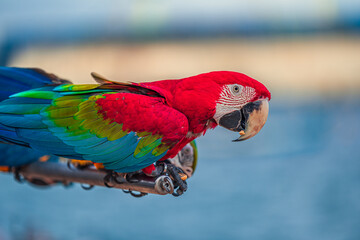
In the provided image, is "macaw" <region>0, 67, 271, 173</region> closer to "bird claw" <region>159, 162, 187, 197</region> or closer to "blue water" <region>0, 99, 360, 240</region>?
"bird claw" <region>159, 162, 187, 197</region>

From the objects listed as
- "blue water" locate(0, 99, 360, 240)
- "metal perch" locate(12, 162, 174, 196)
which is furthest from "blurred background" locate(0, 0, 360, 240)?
"metal perch" locate(12, 162, 174, 196)

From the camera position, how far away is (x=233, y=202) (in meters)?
3.97

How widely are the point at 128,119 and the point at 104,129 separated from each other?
0.18ft

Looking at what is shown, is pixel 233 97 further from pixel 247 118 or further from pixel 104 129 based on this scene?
pixel 104 129

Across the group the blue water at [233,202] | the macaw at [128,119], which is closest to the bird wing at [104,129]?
the macaw at [128,119]

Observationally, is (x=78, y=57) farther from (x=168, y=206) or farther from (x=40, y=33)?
(x=168, y=206)

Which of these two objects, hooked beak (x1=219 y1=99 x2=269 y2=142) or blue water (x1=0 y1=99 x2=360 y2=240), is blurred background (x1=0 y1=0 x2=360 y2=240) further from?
hooked beak (x1=219 y1=99 x2=269 y2=142)

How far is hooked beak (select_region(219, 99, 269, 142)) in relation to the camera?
2.64ft

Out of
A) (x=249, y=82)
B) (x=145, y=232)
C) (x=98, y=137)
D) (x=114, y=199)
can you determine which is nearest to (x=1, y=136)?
(x=98, y=137)

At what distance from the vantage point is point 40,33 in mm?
A: 6293

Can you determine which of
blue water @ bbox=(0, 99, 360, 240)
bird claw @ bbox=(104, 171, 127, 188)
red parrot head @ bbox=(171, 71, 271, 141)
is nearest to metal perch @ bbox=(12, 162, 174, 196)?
bird claw @ bbox=(104, 171, 127, 188)

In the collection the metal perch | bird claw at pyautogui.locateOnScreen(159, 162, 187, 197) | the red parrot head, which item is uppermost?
the red parrot head

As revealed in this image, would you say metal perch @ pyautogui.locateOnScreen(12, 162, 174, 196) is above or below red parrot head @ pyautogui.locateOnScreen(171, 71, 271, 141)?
below

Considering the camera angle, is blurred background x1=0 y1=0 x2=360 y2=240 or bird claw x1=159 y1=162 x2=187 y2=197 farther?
blurred background x1=0 y1=0 x2=360 y2=240
